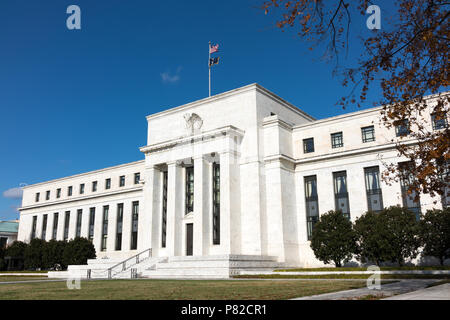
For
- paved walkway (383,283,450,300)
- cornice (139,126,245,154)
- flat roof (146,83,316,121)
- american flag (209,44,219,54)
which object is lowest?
paved walkway (383,283,450,300)

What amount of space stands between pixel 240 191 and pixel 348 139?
12170mm

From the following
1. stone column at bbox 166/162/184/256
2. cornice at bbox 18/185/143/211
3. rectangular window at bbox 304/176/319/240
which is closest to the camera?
rectangular window at bbox 304/176/319/240

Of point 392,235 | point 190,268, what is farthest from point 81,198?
point 392,235

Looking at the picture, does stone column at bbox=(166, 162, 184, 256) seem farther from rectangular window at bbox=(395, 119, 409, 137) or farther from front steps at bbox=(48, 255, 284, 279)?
rectangular window at bbox=(395, 119, 409, 137)

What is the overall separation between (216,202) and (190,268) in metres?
9.82

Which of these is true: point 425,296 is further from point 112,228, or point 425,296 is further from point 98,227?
point 98,227

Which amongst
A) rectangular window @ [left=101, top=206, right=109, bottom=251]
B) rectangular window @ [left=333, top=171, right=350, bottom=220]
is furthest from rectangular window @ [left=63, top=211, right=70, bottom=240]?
rectangular window @ [left=333, top=171, right=350, bottom=220]

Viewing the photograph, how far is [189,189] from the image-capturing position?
45.7 m

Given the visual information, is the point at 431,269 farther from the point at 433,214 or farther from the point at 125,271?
the point at 125,271

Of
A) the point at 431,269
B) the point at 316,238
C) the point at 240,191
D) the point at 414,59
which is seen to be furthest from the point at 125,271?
the point at 414,59

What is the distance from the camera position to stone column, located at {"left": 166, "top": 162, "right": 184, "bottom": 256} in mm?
42522

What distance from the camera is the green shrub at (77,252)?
47.3 m

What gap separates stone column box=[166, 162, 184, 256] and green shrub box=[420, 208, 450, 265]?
77.6ft

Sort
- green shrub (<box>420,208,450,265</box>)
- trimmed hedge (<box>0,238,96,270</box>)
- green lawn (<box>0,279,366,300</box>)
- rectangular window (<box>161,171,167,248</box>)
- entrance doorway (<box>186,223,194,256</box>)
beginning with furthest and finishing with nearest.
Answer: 1. trimmed hedge (<box>0,238,96,270</box>)
2. rectangular window (<box>161,171,167,248</box>)
3. entrance doorway (<box>186,223,194,256</box>)
4. green shrub (<box>420,208,450,265</box>)
5. green lawn (<box>0,279,366,300</box>)
